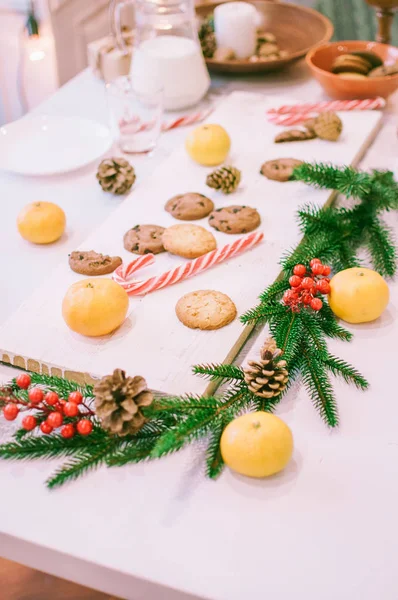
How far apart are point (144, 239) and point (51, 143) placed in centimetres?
50

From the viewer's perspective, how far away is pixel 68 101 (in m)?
1.70

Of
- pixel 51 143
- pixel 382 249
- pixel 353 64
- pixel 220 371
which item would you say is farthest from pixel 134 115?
pixel 220 371

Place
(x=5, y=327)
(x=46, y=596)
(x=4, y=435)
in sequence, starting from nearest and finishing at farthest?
(x=4, y=435) → (x=5, y=327) → (x=46, y=596)

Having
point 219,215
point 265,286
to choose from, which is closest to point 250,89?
point 219,215

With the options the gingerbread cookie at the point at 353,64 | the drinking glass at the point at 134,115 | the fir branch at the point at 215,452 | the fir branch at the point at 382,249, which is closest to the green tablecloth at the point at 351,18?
the gingerbread cookie at the point at 353,64

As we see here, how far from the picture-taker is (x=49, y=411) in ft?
2.58

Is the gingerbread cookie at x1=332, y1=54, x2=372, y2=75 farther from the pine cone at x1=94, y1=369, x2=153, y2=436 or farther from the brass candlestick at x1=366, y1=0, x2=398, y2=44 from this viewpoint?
the pine cone at x1=94, y1=369, x2=153, y2=436

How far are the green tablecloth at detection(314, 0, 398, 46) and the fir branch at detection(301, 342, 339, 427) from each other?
8.91ft

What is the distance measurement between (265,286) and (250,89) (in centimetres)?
90

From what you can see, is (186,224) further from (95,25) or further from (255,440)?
(95,25)

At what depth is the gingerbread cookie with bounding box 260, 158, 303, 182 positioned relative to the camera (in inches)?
50.2

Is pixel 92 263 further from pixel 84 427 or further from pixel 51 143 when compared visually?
pixel 51 143

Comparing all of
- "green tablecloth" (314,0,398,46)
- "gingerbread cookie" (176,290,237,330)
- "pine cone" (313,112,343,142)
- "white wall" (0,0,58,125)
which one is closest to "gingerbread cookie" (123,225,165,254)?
"gingerbread cookie" (176,290,237,330)

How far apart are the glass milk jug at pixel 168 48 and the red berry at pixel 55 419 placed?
1.03 metres
